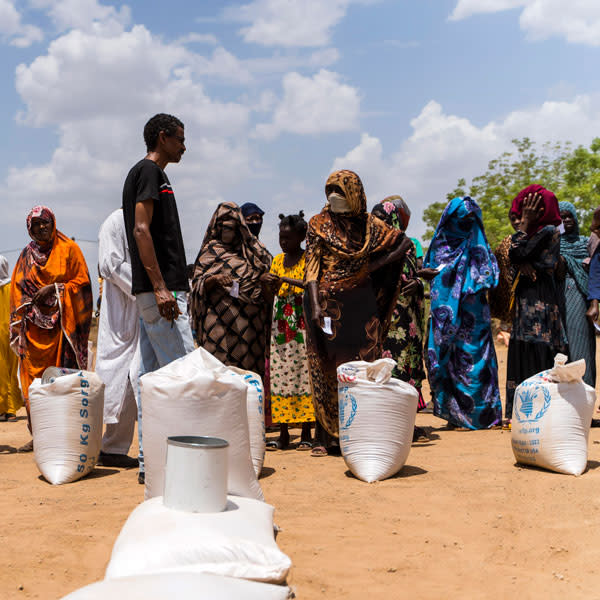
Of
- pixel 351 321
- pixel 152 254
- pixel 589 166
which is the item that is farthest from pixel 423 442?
pixel 589 166

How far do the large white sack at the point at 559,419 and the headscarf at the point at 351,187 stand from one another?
5.64ft

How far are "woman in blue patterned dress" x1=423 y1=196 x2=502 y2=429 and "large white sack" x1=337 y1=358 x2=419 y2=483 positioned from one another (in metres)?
2.48

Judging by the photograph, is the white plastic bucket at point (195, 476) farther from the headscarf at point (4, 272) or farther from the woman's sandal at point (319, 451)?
the headscarf at point (4, 272)

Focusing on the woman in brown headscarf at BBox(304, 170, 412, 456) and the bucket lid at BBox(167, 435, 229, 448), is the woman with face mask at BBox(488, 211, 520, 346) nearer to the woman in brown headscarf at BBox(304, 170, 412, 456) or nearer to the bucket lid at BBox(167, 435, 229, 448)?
the woman in brown headscarf at BBox(304, 170, 412, 456)

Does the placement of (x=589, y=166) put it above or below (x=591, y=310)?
above

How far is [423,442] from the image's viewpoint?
6258mm

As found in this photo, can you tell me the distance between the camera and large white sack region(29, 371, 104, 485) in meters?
4.77

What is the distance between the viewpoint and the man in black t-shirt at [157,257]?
450cm

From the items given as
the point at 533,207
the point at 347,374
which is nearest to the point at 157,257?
the point at 347,374

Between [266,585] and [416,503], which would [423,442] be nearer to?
[416,503]

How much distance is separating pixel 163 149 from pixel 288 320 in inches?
83.1

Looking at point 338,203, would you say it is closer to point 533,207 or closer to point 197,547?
point 533,207

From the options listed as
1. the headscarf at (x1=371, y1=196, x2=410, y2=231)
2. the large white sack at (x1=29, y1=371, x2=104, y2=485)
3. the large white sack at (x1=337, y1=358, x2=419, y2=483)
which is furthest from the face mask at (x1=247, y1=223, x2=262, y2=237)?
the large white sack at (x1=337, y1=358, x2=419, y2=483)

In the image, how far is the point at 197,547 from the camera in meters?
2.52
